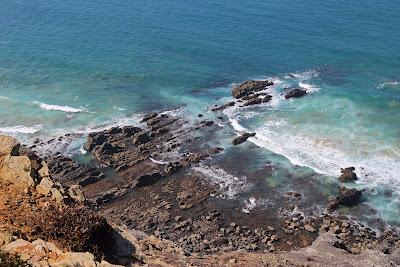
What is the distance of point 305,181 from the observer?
198 ft

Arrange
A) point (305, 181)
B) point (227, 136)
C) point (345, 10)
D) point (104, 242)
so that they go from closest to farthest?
point (104, 242) → point (305, 181) → point (227, 136) → point (345, 10)

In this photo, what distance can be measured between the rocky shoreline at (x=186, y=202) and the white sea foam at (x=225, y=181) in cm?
13

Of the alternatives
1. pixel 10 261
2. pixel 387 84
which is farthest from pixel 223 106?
pixel 10 261

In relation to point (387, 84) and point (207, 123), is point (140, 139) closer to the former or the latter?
point (207, 123)

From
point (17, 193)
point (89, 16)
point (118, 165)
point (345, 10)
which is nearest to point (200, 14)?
point (89, 16)

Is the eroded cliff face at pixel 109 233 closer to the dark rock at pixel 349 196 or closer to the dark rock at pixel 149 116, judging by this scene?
the dark rock at pixel 349 196

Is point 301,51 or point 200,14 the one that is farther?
point 200,14

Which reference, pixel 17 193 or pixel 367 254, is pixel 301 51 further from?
pixel 17 193

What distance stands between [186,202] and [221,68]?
44382 mm

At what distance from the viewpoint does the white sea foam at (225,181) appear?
2304 inches

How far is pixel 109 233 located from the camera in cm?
2444

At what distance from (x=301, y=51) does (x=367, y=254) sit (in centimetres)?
6084

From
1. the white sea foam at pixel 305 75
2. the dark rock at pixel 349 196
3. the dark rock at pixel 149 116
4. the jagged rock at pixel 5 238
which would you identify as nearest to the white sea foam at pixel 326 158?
the dark rock at pixel 349 196

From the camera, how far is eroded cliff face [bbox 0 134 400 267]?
21391mm
